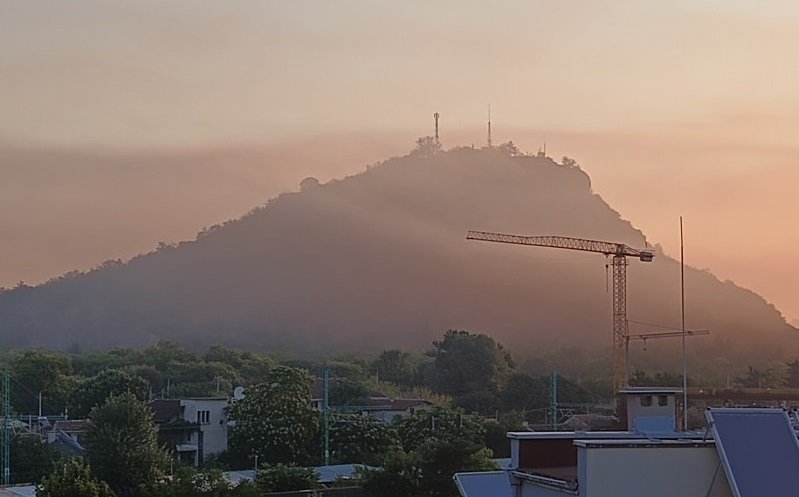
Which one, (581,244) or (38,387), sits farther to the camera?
(581,244)

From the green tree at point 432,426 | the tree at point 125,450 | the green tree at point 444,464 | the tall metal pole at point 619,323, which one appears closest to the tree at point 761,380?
the tall metal pole at point 619,323

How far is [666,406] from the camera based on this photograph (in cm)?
1165

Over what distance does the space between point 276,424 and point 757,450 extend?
111ft

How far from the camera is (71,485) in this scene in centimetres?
2469

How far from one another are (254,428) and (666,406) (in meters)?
31.5

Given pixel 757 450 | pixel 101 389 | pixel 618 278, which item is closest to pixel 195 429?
pixel 101 389

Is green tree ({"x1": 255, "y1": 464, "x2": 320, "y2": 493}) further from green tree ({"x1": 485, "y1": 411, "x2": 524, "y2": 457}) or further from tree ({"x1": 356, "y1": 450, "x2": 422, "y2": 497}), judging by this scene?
green tree ({"x1": 485, "y1": 411, "x2": 524, "y2": 457})

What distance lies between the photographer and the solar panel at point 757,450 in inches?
339

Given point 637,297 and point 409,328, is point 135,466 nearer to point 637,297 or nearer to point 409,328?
point 637,297

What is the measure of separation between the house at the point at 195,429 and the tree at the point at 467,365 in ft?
127

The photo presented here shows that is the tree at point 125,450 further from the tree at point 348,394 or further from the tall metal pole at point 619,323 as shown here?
the tall metal pole at point 619,323

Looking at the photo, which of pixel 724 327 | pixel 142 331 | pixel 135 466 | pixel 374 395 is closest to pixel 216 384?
pixel 374 395

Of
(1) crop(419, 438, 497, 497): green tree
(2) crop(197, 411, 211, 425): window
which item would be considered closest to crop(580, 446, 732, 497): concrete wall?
(1) crop(419, 438, 497, 497): green tree

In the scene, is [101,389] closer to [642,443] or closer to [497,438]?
[497,438]
